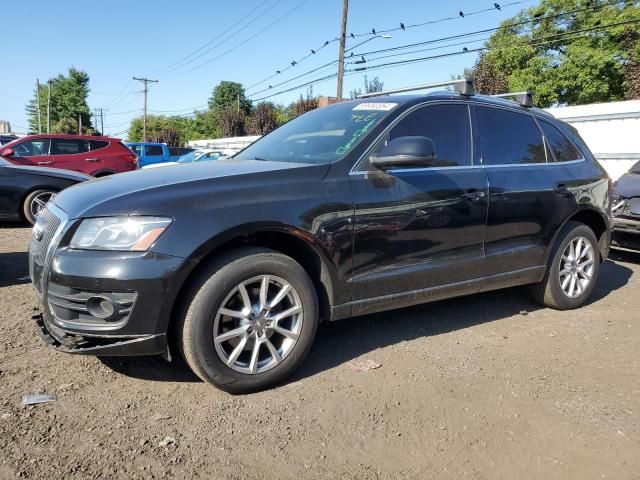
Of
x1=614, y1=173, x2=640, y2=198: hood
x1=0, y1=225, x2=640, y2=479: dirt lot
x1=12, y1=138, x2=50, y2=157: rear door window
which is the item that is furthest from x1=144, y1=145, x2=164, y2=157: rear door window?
x1=0, y1=225, x2=640, y2=479: dirt lot

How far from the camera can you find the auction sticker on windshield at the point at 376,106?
3.68 meters

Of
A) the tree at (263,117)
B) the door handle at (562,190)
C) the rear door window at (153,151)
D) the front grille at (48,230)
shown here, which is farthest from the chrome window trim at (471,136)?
the tree at (263,117)

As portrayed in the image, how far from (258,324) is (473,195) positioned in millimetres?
1912

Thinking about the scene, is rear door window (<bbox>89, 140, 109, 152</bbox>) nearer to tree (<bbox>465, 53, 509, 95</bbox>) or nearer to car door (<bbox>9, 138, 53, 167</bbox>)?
car door (<bbox>9, 138, 53, 167</bbox>)

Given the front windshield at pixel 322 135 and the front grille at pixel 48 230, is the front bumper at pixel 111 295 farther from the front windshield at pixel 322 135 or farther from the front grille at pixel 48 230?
the front windshield at pixel 322 135

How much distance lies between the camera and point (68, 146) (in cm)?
1306

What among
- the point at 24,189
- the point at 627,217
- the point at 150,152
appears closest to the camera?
the point at 627,217

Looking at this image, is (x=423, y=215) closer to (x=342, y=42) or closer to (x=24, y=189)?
(x=24, y=189)

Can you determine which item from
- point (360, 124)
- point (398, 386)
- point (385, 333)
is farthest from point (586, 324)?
point (360, 124)

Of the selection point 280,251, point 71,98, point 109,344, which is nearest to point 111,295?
point 109,344

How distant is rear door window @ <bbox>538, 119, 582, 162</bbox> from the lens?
4.67m

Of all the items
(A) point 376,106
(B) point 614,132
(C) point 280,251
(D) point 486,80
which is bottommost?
(C) point 280,251

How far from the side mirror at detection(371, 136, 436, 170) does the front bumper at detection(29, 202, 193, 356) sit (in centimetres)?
141

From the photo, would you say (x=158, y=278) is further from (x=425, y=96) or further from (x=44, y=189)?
(x=44, y=189)
